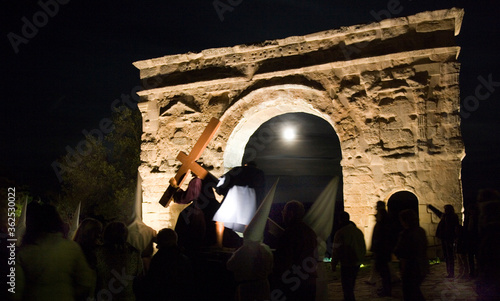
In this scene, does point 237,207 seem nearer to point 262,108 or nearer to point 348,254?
point 348,254

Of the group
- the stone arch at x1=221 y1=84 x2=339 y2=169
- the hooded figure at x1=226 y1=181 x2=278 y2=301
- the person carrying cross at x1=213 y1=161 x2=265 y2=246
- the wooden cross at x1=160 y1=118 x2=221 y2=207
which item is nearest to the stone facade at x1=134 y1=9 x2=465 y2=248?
the stone arch at x1=221 y1=84 x2=339 y2=169

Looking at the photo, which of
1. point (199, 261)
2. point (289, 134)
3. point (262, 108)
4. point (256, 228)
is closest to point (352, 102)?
point (262, 108)

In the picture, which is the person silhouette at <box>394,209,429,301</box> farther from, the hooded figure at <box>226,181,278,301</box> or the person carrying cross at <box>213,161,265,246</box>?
the person carrying cross at <box>213,161,265,246</box>

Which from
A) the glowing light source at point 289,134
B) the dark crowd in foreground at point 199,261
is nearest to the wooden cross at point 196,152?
the dark crowd in foreground at point 199,261

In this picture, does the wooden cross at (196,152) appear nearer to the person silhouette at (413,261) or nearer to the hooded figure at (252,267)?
the hooded figure at (252,267)

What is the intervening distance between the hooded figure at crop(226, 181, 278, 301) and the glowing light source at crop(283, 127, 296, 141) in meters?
10.6

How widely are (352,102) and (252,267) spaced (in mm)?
5341

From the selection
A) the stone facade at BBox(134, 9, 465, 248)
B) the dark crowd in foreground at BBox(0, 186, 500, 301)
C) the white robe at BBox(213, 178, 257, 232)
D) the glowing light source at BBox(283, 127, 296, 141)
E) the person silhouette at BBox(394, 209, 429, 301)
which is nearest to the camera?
the dark crowd in foreground at BBox(0, 186, 500, 301)

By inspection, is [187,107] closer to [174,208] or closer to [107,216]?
[174,208]

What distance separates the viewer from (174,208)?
30.6 ft

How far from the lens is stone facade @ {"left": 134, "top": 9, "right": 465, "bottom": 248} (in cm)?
748

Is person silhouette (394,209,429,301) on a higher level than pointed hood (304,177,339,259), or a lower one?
lower

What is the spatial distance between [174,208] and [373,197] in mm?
4341

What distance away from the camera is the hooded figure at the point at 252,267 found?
3545 mm
